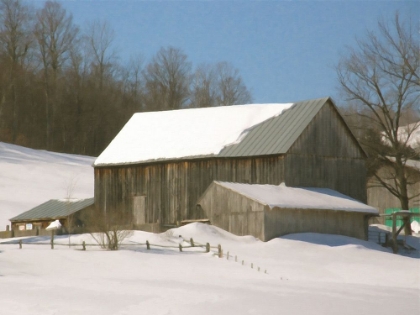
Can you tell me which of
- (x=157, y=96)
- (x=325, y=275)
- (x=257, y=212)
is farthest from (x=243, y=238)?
(x=157, y=96)

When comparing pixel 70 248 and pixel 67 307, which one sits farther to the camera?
pixel 70 248

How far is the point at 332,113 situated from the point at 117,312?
96.9ft

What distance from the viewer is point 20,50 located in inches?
3433

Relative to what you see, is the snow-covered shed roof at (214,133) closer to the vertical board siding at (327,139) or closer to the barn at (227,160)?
the barn at (227,160)

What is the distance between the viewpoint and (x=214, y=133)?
163ft

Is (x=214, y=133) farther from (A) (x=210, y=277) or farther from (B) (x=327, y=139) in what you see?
(A) (x=210, y=277)

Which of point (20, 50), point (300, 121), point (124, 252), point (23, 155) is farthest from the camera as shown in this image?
point (20, 50)

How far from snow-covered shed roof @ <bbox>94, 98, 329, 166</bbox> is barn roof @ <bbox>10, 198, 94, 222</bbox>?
2.93 metres

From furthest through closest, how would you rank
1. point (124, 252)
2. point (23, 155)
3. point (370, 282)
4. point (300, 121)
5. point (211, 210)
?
point (23, 155) < point (300, 121) < point (211, 210) < point (124, 252) < point (370, 282)

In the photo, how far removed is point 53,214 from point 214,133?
423 inches

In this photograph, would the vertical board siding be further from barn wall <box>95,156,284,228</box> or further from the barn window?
the barn window

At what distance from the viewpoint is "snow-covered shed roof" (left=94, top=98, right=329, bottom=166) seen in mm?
47094

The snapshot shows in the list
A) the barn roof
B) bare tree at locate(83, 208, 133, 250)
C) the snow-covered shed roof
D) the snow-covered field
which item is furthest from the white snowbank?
the barn roof

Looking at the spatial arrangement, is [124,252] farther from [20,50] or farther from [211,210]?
[20,50]
